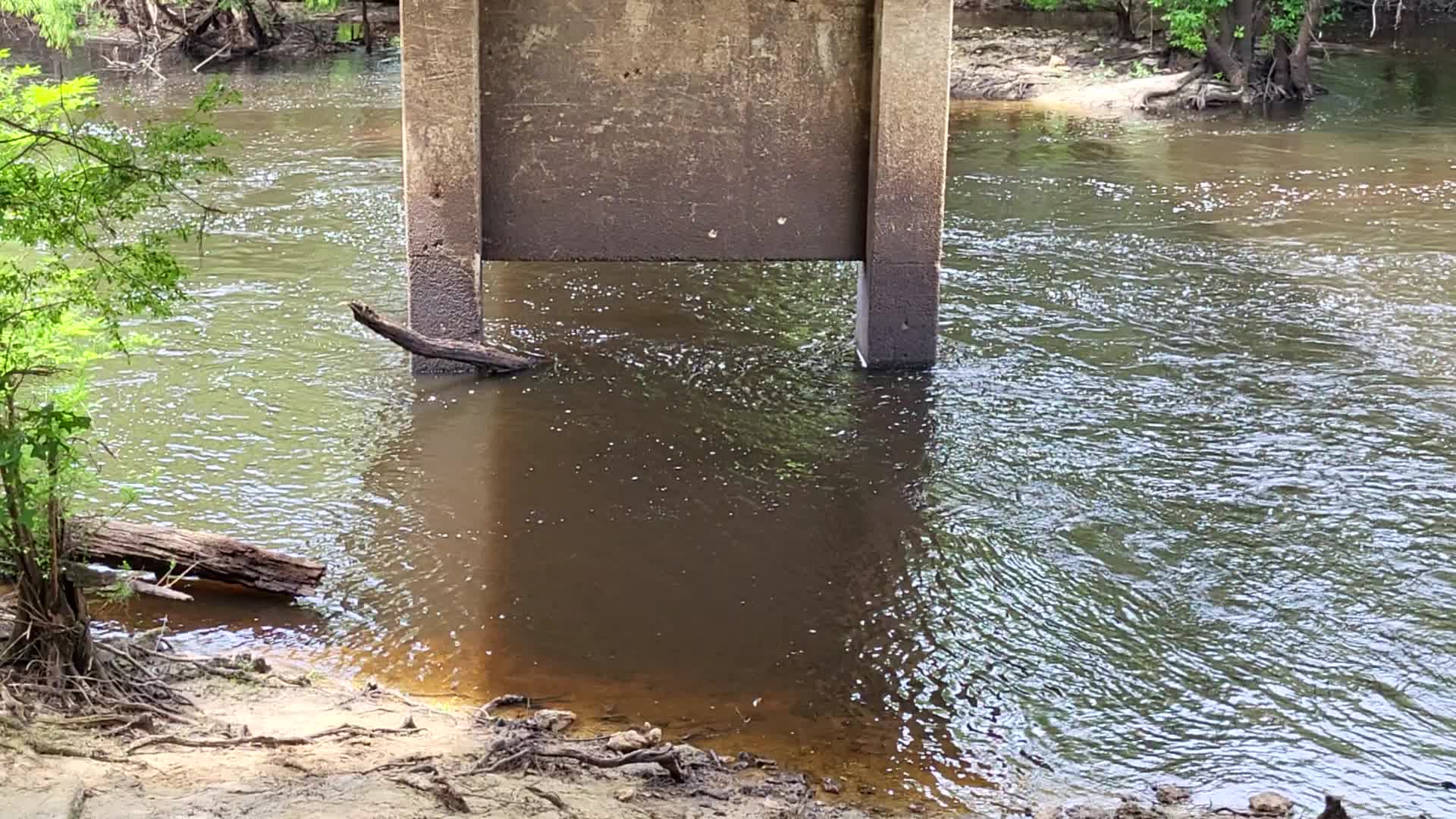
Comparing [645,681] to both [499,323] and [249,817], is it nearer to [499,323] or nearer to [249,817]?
[249,817]

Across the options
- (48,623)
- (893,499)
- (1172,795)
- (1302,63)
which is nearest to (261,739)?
(48,623)

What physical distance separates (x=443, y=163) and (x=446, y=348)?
4.30 feet

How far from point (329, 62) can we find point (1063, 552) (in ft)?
90.1

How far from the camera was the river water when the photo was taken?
21.1 feet

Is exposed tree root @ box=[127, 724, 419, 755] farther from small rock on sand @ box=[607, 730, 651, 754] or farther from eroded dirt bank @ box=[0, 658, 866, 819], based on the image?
small rock on sand @ box=[607, 730, 651, 754]

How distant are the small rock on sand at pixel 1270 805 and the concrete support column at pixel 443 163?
21.8 ft

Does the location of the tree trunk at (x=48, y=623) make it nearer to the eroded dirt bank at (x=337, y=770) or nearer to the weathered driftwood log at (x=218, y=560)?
the eroded dirt bank at (x=337, y=770)

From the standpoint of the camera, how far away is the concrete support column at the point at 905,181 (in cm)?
1026

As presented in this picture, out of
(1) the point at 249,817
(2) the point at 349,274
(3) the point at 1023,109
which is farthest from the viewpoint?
(3) the point at 1023,109

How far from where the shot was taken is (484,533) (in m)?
8.23

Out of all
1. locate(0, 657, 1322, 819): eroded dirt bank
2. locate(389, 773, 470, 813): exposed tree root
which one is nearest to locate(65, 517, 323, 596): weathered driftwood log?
locate(0, 657, 1322, 819): eroded dirt bank

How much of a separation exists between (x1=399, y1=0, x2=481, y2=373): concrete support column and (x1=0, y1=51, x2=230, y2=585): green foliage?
14.9 ft

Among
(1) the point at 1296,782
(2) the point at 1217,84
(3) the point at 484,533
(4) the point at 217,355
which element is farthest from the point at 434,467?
(2) the point at 1217,84

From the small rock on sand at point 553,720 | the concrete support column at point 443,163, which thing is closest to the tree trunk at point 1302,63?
the concrete support column at point 443,163
